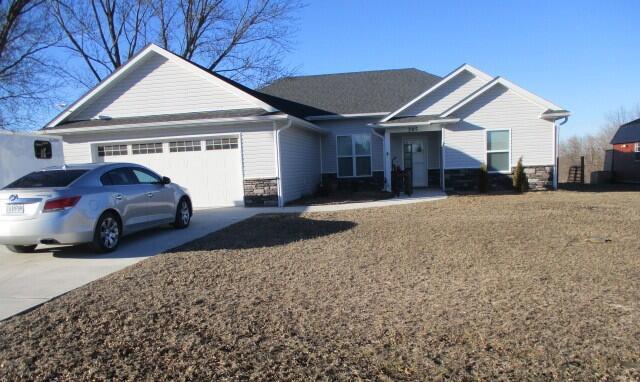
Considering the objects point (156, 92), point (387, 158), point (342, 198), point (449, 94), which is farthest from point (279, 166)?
point (449, 94)

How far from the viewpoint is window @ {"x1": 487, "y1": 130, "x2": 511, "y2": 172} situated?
15.9 metres

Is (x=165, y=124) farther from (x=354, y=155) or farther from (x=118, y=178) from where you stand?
(x=354, y=155)

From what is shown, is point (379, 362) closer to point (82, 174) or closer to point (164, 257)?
point (164, 257)

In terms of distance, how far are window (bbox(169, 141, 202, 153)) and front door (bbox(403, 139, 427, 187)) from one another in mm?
9034

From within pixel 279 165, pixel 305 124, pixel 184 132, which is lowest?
pixel 279 165

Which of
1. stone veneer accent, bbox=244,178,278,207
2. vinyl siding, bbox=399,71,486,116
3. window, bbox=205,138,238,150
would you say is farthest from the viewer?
vinyl siding, bbox=399,71,486,116

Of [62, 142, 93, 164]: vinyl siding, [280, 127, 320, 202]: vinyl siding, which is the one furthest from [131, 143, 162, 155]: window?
[280, 127, 320, 202]: vinyl siding

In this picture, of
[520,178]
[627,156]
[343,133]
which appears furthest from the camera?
[627,156]

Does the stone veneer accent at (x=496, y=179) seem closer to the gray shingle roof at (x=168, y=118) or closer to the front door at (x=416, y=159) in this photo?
the front door at (x=416, y=159)

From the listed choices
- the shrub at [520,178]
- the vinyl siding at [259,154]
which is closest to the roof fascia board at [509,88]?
the shrub at [520,178]

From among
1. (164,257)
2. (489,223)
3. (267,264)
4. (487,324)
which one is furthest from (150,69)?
(487,324)

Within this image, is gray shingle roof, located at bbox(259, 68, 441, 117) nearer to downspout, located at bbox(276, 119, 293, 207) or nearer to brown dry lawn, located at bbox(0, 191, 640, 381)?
downspout, located at bbox(276, 119, 293, 207)

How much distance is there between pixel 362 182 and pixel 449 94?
4.94 metres

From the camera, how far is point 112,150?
1409cm
